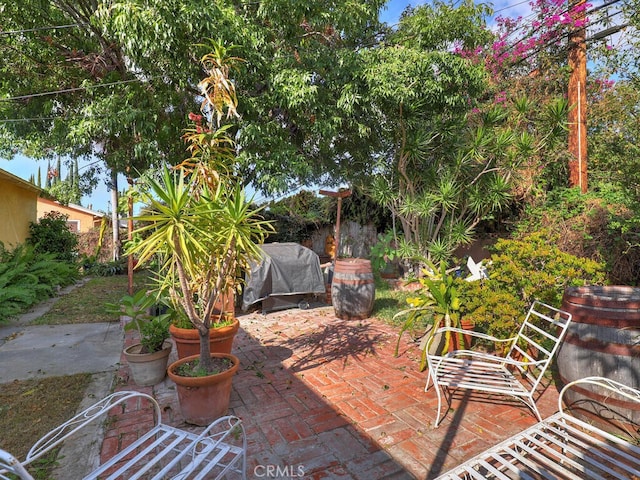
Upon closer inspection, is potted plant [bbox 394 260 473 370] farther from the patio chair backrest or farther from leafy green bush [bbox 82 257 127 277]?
leafy green bush [bbox 82 257 127 277]

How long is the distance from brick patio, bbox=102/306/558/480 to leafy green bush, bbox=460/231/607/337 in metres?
0.80

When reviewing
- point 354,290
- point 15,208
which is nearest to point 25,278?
point 15,208

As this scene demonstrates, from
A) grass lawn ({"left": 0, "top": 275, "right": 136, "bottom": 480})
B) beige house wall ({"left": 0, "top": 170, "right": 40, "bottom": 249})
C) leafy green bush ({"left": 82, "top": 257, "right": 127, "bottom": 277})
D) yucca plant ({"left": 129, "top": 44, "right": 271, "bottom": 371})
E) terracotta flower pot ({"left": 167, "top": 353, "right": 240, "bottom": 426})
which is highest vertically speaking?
beige house wall ({"left": 0, "top": 170, "right": 40, "bottom": 249})

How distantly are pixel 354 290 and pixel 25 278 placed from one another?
23.3 ft

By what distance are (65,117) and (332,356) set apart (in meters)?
7.48

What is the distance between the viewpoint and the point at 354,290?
5617 mm

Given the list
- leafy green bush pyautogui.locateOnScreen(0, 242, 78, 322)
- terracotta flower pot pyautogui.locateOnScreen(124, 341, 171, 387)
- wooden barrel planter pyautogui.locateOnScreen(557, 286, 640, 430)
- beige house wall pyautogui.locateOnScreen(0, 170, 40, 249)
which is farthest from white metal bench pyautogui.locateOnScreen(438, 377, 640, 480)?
beige house wall pyautogui.locateOnScreen(0, 170, 40, 249)

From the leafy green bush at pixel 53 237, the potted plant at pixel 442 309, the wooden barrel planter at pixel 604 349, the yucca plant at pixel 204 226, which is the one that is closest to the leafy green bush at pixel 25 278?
the leafy green bush at pixel 53 237

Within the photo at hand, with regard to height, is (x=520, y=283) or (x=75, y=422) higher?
(x=520, y=283)

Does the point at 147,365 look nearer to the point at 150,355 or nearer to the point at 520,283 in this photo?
the point at 150,355

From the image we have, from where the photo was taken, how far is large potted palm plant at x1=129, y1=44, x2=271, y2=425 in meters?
2.32

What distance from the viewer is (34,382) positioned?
11.5 feet

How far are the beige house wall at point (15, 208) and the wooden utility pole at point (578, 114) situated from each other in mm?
12138

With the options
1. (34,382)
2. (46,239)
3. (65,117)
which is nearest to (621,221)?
(34,382)
